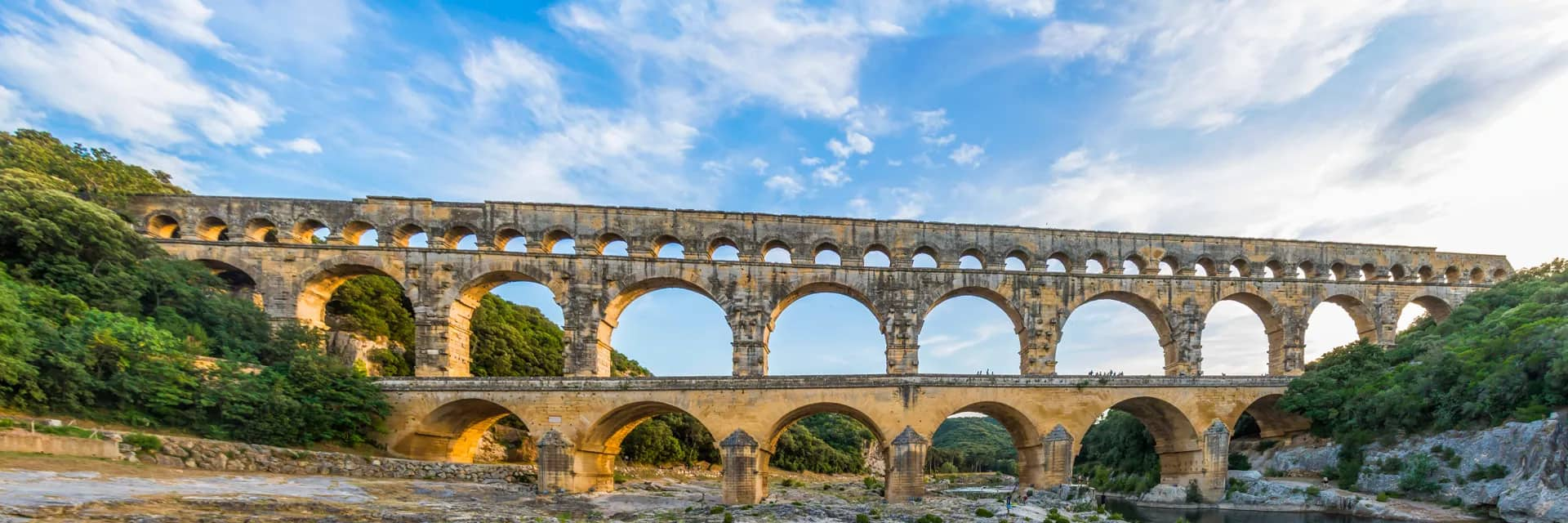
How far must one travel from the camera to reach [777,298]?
92.1 ft

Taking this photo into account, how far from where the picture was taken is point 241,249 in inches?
1048

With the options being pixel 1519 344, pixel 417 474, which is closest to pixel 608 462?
pixel 417 474

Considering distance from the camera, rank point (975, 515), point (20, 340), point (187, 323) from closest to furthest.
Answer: point (20, 340) < point (975, 515) < point (187, 323)

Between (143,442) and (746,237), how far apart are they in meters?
18.9

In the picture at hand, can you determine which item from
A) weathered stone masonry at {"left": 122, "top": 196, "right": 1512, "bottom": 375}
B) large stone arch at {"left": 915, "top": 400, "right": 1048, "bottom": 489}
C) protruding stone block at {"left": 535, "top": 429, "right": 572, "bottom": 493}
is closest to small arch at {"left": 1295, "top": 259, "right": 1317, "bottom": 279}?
weathered stone masonry at {"left": 122, "top": 196, "right": 1512, "bottom": 375}

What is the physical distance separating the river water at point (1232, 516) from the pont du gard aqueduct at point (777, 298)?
4.49 ft

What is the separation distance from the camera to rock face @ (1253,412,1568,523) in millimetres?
18219

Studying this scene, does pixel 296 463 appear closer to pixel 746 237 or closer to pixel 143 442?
pixel 143 442

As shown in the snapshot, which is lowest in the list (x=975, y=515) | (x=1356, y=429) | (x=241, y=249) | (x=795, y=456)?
(x=795, y=456)

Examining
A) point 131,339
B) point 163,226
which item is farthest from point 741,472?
point 163,226

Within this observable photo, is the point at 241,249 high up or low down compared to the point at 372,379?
up

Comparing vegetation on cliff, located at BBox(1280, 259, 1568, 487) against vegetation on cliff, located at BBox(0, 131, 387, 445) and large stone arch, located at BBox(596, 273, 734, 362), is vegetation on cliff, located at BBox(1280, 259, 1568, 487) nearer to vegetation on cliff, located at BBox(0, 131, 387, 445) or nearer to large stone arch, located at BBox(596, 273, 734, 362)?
large stone arch, located at BBox(596, 273, 734, 362)

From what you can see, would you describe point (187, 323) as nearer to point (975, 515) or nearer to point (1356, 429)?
point (975, 515)

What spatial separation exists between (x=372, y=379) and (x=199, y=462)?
6.40 metres
